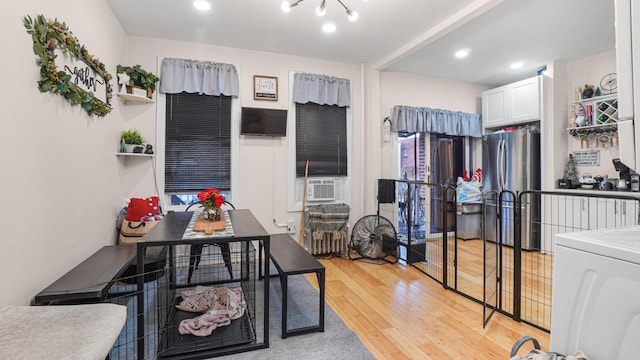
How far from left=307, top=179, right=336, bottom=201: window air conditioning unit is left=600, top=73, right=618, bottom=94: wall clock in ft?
12.5

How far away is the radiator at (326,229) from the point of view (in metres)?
4.12

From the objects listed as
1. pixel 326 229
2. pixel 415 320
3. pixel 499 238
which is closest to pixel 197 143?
pixel 326 229

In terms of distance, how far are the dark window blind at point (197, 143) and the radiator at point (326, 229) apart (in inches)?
46.0

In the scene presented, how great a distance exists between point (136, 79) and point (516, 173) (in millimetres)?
5208

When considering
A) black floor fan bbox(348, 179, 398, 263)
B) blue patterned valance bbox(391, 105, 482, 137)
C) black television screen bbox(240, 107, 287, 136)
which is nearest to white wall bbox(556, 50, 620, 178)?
blue patterned valance bbox(391, 105, 482, 137)

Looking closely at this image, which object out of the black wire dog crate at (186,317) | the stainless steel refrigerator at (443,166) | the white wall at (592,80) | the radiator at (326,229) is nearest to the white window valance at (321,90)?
the radiator at (326,229)

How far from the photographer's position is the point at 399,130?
15.8 feet

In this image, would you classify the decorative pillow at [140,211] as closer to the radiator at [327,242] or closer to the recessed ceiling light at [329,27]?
the radiator at [327,242]

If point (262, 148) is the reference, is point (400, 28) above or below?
above

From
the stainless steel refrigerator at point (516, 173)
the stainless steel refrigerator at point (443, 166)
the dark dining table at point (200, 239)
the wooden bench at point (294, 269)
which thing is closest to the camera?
the dark dining table at point (200, 239)

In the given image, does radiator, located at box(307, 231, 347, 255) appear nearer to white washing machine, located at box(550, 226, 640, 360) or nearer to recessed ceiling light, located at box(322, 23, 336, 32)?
recessed ceiling light, located at box(322, 23, 336, 32)

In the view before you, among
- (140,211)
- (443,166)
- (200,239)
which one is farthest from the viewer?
(443,166)

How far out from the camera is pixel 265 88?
4.16 m

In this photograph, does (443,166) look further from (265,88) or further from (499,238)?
(265,88)
